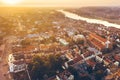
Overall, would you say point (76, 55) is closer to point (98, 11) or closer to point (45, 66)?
point (45, 66)

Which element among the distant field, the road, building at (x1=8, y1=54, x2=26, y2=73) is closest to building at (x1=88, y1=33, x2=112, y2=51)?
building at (x1=8, y1=54, x2=26, y2=73)

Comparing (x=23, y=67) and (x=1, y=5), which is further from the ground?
(x=1, y=5)

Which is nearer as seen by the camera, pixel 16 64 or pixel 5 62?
pixel 16 64

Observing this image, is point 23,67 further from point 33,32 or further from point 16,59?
point 33,32

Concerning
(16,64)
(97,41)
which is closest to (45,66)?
(16,64)

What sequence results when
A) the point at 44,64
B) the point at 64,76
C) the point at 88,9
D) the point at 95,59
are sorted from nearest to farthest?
the point at 64,76, the point at 44,64, the point at 95,59, the point at 88,9

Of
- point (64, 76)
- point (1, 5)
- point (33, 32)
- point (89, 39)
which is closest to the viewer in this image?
point (64, 76)

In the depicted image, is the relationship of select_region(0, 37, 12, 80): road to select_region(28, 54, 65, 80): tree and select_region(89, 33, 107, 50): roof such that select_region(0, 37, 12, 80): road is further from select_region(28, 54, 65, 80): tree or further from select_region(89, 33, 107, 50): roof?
select_region(89, 33, 107, 50): roof

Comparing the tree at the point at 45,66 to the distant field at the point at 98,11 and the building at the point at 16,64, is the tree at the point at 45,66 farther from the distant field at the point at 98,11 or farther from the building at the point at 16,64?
the distant field at the point at 98,11

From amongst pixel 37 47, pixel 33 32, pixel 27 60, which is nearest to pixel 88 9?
pixel 33 32

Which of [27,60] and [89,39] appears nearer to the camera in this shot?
[27,60]
